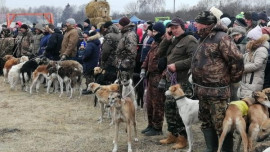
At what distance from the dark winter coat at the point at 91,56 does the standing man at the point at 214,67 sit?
5.75 metres

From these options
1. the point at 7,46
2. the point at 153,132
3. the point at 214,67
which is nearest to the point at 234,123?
the point at 214,67

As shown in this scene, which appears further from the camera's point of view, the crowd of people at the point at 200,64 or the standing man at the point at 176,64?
the standing man at the point at 176,64

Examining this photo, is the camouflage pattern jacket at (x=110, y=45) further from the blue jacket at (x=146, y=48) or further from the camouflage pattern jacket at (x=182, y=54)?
the camouflage pattern jacket at (x=182, y=54)

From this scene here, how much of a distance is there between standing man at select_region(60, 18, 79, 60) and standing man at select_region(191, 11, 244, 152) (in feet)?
21.3

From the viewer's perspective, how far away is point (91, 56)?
1048 cm

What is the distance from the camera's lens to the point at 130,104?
20.2ft

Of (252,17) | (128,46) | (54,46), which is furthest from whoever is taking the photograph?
(54,46)

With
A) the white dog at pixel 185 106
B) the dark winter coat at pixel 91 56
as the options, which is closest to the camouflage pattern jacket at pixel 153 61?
the white dog at pixel 185 106

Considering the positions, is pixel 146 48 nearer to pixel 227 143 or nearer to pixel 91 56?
pixel 91 56

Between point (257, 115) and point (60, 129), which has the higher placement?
point (257, 115)

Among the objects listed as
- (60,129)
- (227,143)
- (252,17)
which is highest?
(252,17)

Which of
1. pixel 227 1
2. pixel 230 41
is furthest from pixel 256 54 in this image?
pixel 227 1

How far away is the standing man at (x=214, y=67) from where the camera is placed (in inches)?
184

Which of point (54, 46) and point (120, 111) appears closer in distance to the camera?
point (120, 111)
